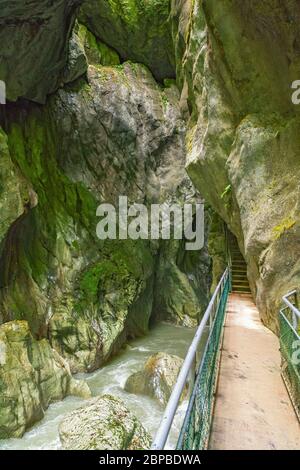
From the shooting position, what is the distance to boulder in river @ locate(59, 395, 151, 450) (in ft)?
23.9

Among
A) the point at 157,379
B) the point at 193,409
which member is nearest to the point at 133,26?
the point at 157,379

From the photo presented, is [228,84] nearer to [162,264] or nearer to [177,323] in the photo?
[162,264]

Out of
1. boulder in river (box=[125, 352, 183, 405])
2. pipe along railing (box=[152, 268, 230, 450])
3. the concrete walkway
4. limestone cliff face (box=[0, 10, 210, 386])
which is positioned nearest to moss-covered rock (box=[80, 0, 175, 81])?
limestone cliff face (box=[0, 10, 210, 386])

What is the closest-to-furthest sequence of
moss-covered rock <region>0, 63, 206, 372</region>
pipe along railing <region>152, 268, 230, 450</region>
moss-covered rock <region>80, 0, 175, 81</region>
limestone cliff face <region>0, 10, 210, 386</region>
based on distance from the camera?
1. pipe along railing <region>152, 268, 230, 450</region>
2. limestone cliff face <region>0, 10, 210, 386</region>
3. moss-covered rock <region>0, 63, 206, 372</region>
4. moss-covered rock <region>80, 0, 175, 81</region>

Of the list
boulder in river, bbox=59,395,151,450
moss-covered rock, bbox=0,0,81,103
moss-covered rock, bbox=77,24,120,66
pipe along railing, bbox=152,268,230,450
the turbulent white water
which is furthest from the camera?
moss-covered rock, bbox=77,24,120,66

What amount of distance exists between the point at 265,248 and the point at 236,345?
2.71 metres

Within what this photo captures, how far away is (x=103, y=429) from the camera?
751cm

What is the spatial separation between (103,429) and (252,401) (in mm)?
4508

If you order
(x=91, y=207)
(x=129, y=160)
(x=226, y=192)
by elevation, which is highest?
(x=129, y=160)

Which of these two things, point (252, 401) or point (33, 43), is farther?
point (33, 43)

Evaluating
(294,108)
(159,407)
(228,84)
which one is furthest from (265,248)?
(159,407)

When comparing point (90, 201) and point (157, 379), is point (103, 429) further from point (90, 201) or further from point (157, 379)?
point (90, 201)

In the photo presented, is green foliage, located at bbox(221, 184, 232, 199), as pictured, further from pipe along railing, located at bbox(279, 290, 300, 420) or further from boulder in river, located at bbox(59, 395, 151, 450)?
boulder in river, located at bbox(59, 395, 151, 450)

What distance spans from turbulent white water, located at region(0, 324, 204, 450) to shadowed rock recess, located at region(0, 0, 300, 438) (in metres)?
0.48
